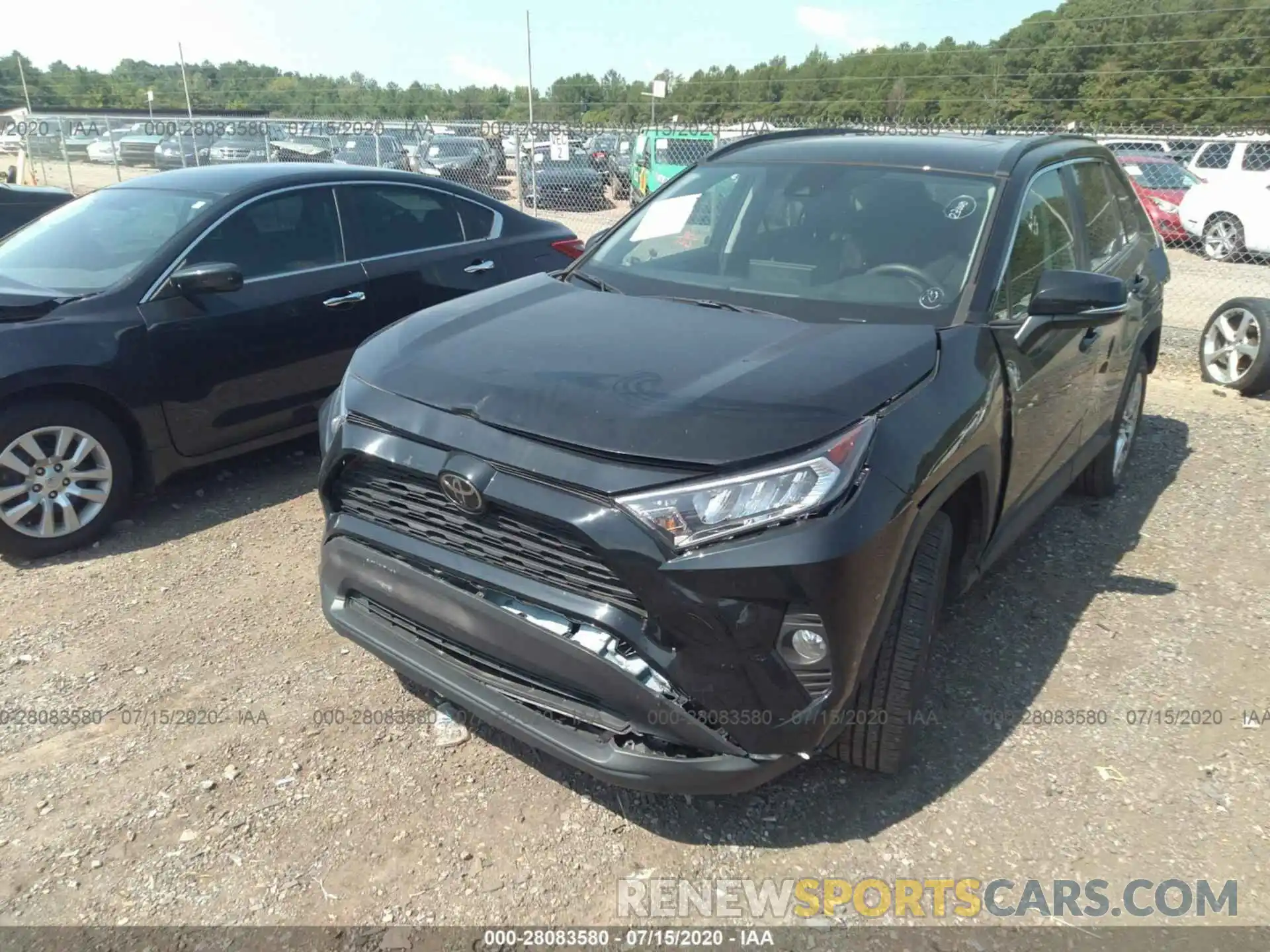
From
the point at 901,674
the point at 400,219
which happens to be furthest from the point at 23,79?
the point at 901,674

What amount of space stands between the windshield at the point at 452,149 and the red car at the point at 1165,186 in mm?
13652

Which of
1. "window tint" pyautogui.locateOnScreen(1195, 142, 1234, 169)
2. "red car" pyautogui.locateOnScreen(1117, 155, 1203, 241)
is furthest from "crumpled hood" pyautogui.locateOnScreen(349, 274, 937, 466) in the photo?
"window tint" pyautogui.locateOnScreen(1195, 142, 1234, 169)

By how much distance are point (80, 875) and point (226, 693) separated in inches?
32.4

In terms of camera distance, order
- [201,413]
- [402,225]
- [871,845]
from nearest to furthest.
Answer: [871,845]
[201,413]
[402,225]

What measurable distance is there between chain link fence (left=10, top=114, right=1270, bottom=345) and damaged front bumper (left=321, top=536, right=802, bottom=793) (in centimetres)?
639

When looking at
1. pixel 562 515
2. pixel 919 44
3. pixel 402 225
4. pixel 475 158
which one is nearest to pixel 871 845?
pixel 562 515

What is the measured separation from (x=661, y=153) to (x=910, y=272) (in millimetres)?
15317

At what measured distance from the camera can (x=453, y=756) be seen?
2.93 metres

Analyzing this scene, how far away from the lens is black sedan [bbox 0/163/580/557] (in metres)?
4.06

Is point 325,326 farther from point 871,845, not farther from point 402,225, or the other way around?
point 871,845

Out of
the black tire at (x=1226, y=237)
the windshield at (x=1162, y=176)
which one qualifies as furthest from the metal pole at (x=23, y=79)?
the black tire at (x=1226, y=237)

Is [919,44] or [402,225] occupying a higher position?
[919,44]

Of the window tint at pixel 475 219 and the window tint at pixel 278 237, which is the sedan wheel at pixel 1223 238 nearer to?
the window tint at pixel 475 219

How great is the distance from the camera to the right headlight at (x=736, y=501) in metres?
2.18
